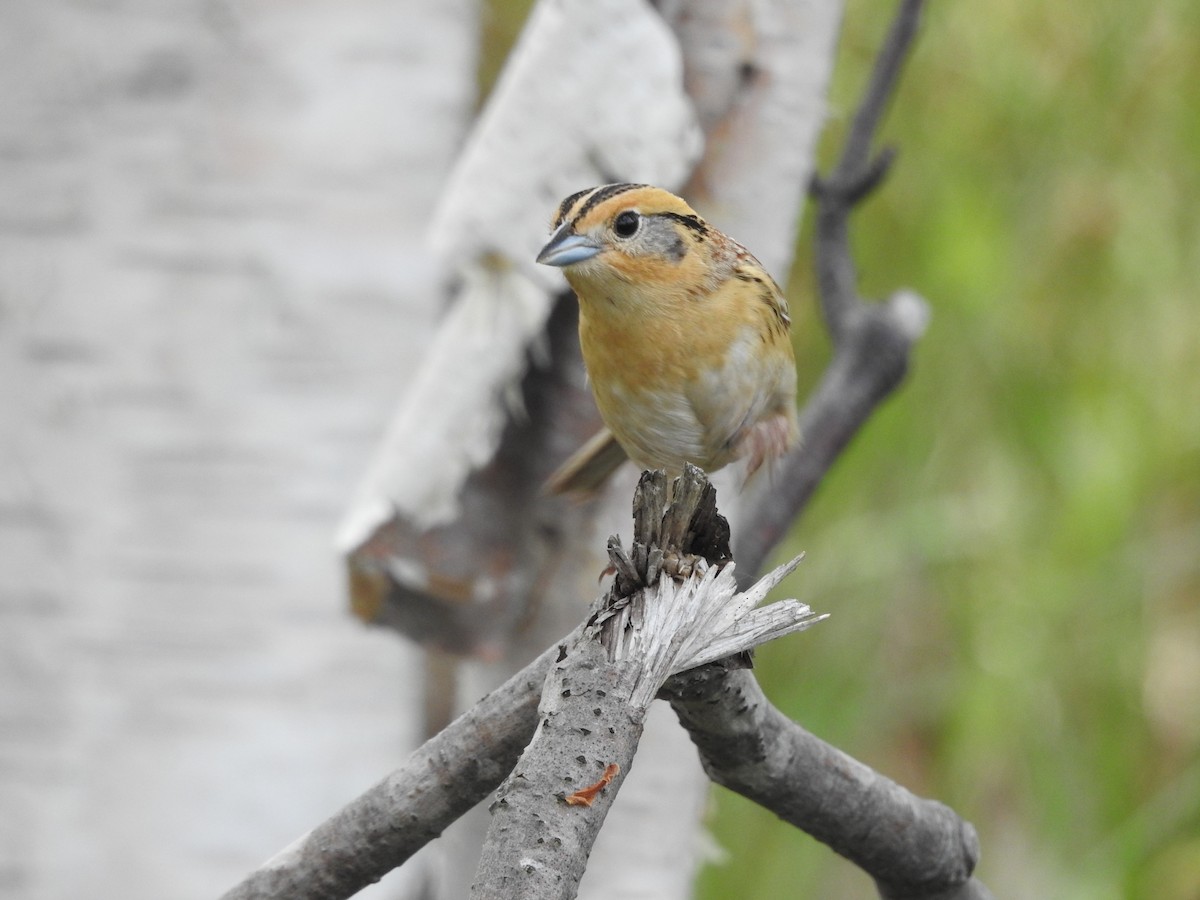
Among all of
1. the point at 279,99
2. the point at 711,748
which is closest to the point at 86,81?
the point at 279,99

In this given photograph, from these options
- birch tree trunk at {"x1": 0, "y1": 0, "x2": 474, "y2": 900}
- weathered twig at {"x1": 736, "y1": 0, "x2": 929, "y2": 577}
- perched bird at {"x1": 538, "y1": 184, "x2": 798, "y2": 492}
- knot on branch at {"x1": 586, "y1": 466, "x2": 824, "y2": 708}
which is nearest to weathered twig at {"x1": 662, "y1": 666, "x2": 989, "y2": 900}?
knot on branch at {"x1": 586, "y1": 466, "x2": 824, "y2": 708}

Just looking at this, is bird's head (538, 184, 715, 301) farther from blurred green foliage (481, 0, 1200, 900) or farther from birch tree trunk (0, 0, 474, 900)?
blurred green foliage (481, 0, 1200, 900)

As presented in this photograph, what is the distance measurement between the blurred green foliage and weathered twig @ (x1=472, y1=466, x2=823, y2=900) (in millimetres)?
1711

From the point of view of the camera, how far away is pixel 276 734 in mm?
2109

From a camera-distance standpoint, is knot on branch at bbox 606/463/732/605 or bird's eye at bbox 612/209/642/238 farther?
bird's eye at bbox 612/209/642/238

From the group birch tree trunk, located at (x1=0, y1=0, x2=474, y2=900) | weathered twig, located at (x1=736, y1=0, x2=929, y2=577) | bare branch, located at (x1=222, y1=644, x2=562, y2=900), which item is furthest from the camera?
birch tree trunk, located at (x1=0, y1=0, x2=474, y2=900)

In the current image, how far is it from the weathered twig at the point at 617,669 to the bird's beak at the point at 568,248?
35 cm

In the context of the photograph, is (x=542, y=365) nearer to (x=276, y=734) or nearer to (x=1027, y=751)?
(x=276, y=734)

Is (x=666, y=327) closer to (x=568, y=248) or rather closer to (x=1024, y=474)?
(x=568, y=248)

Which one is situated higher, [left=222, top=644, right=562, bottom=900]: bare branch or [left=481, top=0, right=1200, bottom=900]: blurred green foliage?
[left=222, top=644, right=562, bottom=900]: bare branch

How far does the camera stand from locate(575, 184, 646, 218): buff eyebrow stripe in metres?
1.26

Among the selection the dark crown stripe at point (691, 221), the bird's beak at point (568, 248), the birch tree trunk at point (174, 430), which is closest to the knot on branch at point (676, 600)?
the bird's beak at point (568, 248)

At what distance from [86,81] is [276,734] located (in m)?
0.99

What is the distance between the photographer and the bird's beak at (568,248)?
4.01 feet
